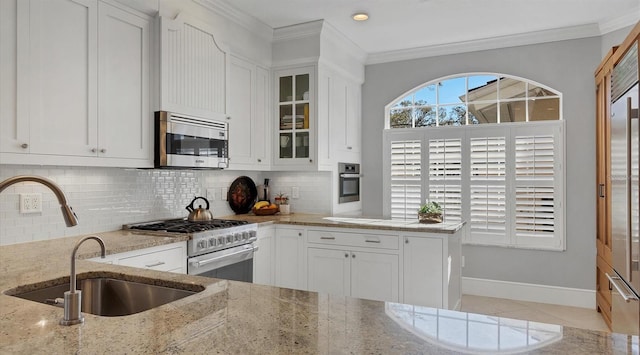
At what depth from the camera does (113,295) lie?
175 cm

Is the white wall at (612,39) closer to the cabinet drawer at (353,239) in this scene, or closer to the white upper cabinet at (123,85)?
the cabinet drawer at (353,239)

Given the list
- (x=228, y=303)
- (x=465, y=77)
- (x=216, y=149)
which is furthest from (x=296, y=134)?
(x=228, y=303)

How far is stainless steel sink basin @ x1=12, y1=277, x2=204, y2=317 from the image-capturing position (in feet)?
5.25

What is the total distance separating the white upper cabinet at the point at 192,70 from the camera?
122 inches

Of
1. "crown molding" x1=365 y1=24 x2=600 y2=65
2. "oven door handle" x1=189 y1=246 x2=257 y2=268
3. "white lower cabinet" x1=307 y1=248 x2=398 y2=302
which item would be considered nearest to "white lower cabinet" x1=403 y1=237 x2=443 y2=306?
"white lower cabinet" x1=307 y1=248 x2=398 y2=302

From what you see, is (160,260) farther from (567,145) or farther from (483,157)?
(567,145)

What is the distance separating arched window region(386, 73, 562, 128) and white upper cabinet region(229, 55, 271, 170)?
1552 millimetres

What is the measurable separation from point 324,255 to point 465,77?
251cm

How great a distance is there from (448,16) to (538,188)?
189 centimetres

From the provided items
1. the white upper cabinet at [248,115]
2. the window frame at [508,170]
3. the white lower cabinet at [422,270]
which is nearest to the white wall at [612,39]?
the window frame at [508,170]

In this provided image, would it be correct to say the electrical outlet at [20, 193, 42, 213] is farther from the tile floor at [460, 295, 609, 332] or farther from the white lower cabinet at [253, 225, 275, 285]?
the tile floor at [460, 295, 609, 332]

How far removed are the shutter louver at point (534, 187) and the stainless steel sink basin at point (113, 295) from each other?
378 centimetres

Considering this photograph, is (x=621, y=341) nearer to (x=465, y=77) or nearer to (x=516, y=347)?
(x=516, y=347)

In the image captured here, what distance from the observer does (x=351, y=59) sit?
15.7 ft
